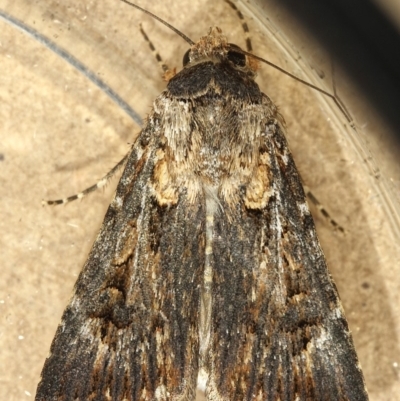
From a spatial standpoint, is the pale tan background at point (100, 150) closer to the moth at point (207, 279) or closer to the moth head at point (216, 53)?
the moth head at point (216, 53)

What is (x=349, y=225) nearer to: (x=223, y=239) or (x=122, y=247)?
(x=223, y=239)

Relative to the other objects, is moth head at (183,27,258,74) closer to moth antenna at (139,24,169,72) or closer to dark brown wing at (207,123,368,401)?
moth antenna at (139,24,169,72)

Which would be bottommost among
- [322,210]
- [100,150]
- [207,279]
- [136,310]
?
[136,310]

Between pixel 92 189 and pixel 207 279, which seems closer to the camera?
pixel 207 279

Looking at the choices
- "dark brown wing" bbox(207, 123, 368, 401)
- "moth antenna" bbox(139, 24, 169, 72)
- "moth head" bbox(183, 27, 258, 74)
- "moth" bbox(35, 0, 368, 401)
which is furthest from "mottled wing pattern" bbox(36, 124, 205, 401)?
"moth antenna" bbox(139, 24, 169, 72)

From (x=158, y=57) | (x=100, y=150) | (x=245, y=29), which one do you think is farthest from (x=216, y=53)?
(x=100, y=150)

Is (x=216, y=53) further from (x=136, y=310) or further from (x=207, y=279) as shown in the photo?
(x=136, y=310)

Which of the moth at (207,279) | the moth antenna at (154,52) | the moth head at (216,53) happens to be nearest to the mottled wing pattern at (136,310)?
the moth at (207,279)
